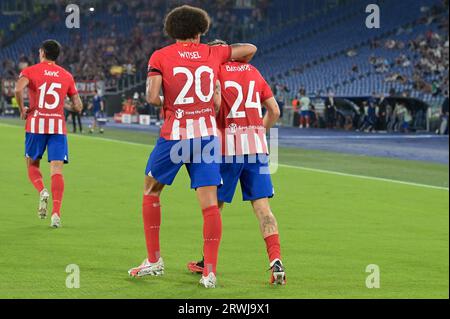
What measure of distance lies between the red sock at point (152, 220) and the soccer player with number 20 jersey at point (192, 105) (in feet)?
1.02

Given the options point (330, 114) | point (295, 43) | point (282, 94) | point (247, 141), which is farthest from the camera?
point (295, 43)

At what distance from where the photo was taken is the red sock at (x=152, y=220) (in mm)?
8227

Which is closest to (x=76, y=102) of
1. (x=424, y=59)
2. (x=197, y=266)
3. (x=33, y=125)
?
(x=33, y=125)

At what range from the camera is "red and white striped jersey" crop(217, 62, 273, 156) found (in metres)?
8.19

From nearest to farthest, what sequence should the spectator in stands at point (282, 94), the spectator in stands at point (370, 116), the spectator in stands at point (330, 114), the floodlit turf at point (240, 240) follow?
the floodlit turf at point (240, 240)
the spectator in stands at point (370, 116)
the spectator in stands at point (330, 114)
the spectator in stands at point (282, 94)

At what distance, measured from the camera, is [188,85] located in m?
7.70

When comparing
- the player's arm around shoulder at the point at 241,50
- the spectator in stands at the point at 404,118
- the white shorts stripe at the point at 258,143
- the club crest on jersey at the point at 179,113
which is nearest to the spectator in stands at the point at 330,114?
the spectator in stands at the point at 404,118

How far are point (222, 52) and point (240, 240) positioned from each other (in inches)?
157

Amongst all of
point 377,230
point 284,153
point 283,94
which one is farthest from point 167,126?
point 283,94

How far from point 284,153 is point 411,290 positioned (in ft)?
69.1

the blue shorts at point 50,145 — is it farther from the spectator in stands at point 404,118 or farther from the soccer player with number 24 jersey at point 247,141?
the spectator in stands at point 404,118

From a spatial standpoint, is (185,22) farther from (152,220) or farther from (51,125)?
(51,125)

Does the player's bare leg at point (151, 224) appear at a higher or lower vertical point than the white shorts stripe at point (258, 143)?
lower
